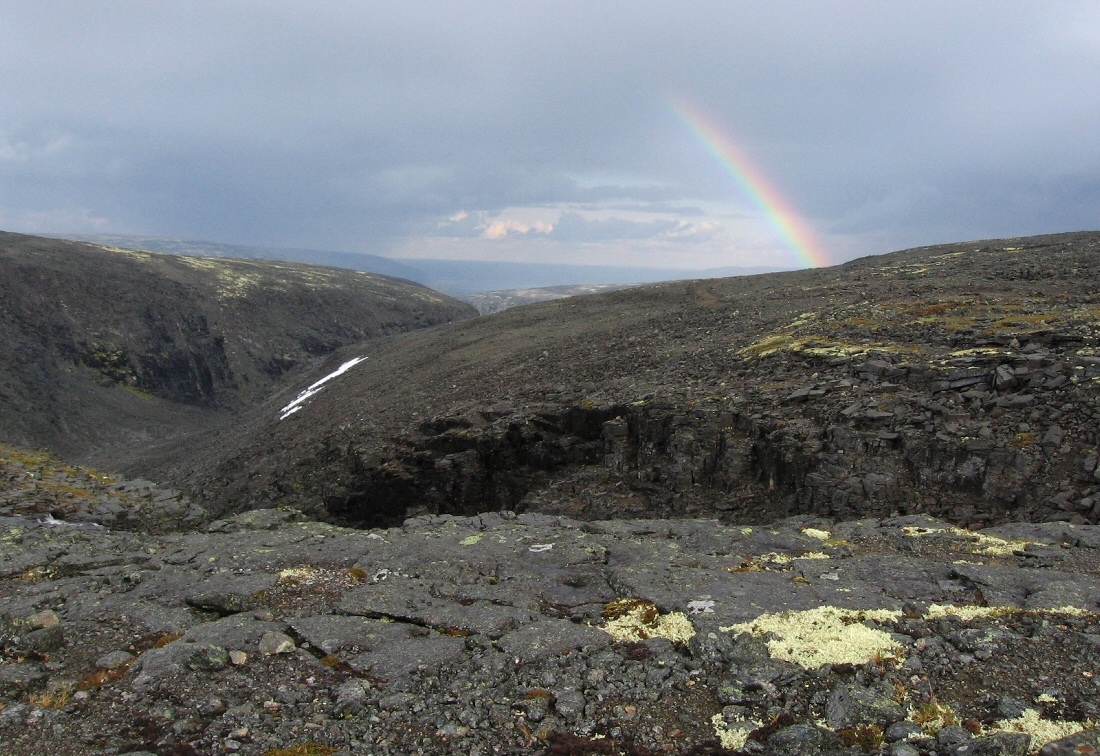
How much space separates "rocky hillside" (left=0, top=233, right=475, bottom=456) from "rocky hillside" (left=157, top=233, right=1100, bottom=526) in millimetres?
23782

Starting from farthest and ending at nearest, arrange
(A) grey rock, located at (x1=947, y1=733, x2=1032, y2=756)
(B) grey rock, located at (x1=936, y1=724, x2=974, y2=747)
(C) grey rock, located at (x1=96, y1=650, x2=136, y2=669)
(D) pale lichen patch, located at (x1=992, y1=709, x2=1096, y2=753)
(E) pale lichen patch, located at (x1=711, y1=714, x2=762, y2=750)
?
(C) grey rock, located at (x1=96, y1=650, x2=136, y2=669) → (E) pale lichen patch, located at (x1=711, y1=714, x2=762, y2=750) → (B) grey rock, located at (x1=936, y1=724, x2=974, y2=747) → (D) pale lichen patch, located at (x1=992, y1=709, x2=1096, y2=753) → (A) grey rock, located at (x1=947, y1=733, x2=1032, y2=756)

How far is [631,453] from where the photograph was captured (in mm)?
26859

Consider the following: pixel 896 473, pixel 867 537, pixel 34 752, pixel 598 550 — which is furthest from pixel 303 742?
pixel 896 473

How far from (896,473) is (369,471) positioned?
943 inches

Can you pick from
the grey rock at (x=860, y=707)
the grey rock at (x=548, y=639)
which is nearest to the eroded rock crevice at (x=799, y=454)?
the grey rock at (x=860, y=707)

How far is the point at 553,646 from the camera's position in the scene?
10.5 meters

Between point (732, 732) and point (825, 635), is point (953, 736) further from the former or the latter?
point (825, 635)

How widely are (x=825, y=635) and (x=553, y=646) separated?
454 centimetres

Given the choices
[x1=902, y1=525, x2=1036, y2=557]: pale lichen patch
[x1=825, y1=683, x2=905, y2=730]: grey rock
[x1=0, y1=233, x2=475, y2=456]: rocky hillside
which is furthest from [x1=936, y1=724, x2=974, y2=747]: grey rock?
[x1=0, y1=233, x2=475, y2=456]: rocky hillside

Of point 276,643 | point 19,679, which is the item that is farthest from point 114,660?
point 276,643

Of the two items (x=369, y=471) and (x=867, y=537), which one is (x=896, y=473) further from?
(x=369, y=471)

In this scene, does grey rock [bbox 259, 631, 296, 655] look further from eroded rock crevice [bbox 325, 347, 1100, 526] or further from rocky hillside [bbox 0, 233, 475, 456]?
rocky hillside [bbox 0, 233, 475, 456]

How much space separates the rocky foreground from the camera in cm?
821

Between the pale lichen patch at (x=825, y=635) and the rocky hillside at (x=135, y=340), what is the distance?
6679 cm
